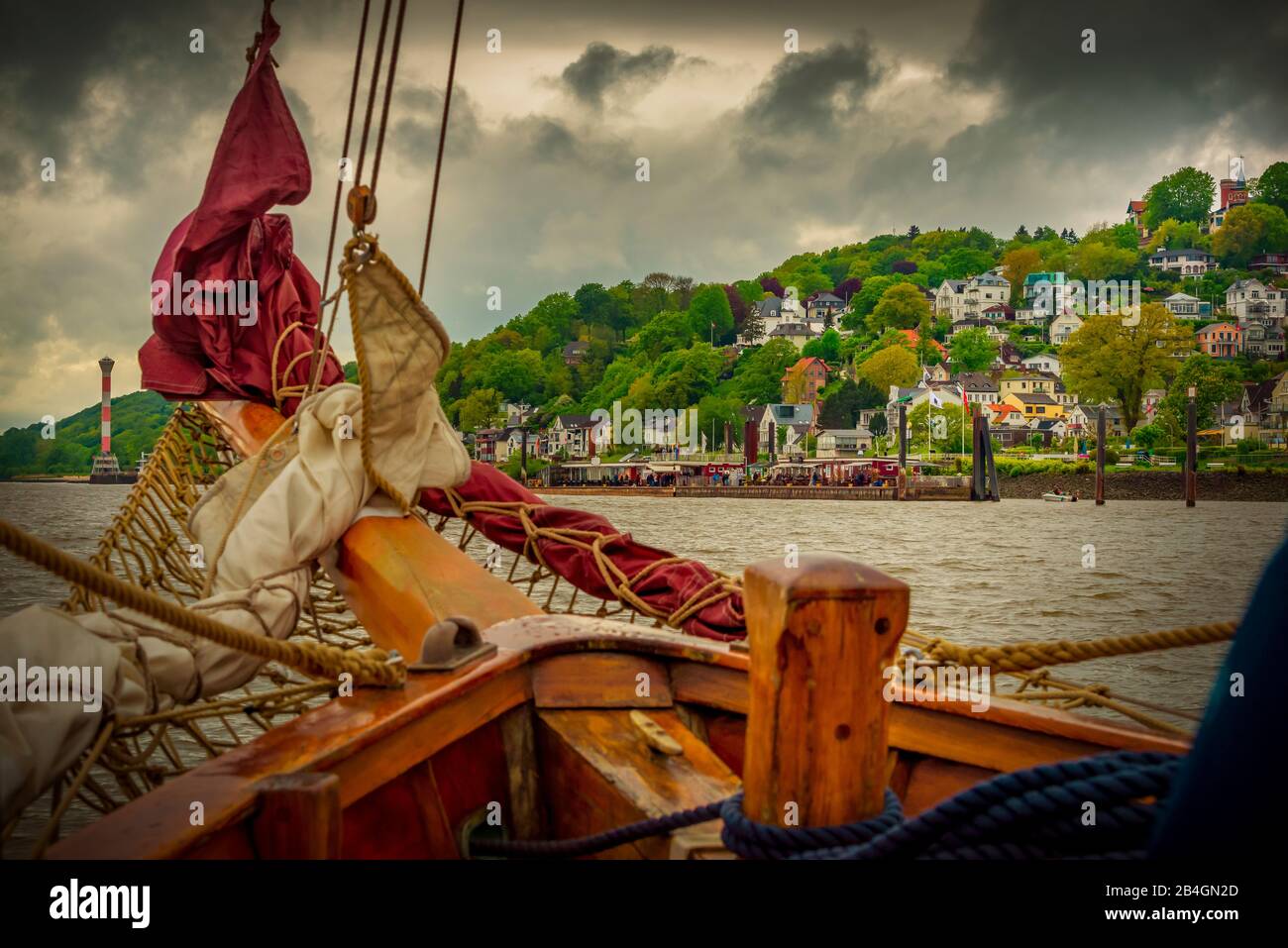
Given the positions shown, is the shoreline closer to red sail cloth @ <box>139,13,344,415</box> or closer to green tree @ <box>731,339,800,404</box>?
green tree @ <box>731,339,800,404</box>

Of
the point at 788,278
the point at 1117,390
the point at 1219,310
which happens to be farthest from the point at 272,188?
the point at 788,278

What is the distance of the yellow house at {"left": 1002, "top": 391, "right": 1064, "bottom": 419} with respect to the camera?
292 feet

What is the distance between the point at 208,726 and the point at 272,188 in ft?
15.1

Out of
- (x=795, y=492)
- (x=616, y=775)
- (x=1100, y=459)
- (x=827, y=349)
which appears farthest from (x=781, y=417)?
(x=616, y=775)

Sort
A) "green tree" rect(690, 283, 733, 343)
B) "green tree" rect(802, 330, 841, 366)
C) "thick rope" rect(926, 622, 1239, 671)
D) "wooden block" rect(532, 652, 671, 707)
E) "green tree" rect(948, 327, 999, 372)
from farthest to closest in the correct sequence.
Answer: "green tree" rect(690, 283, 733, 343)
"green tree" rect(802, 330, 841, 366)
"green tree" rect(948, 327, 999, 372)
"wooden block" rect(532, 652, 671, 707)
"thick rope" rect(926, 622, 1239, 671)

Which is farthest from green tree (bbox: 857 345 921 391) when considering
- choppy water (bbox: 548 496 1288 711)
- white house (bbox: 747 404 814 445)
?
choppy water (bbox: 548 496 1288 711)

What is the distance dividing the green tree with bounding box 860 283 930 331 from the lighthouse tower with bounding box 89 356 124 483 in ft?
258

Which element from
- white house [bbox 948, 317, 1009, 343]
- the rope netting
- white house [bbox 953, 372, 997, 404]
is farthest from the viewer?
white house [bbox 948, 317, 1009, 343]

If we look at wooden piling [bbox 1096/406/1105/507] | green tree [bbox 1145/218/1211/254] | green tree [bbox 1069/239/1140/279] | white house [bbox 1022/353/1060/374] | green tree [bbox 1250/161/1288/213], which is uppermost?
green tree [bbox 1250/161/1288/213]

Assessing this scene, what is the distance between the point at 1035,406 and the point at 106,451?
240ft

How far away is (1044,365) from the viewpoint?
102 metres
